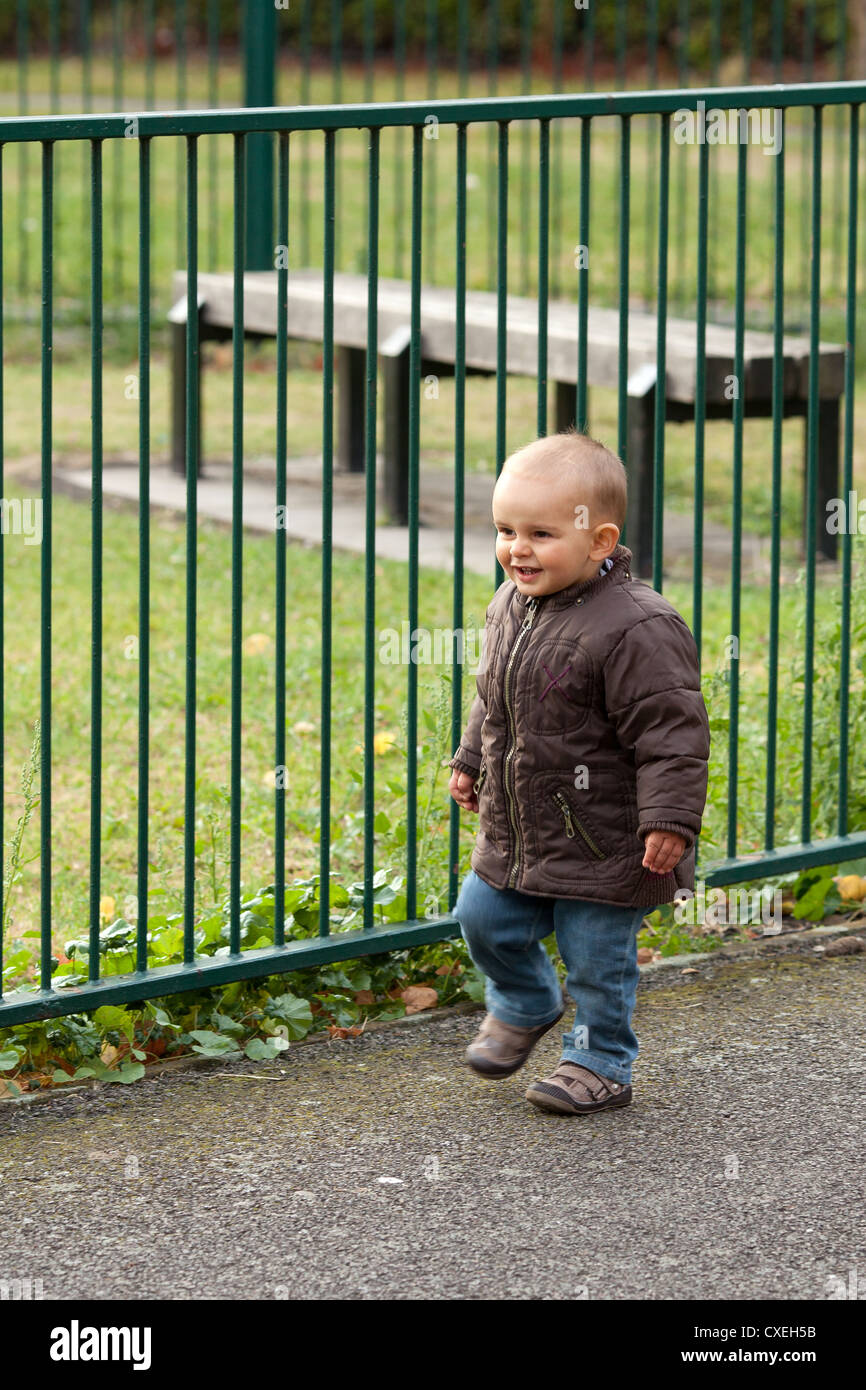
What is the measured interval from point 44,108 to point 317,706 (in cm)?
1616

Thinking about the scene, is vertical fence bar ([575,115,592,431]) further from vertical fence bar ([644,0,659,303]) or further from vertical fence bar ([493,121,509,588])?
vertical fence bar ([644,0,659,303])

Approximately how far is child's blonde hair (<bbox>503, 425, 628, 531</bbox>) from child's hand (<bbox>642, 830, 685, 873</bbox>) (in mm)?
493

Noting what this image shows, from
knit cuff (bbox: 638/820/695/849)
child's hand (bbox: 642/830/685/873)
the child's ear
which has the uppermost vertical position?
the child's ear

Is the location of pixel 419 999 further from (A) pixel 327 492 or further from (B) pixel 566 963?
(A) pixel 327 492

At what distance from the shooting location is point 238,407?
11.2 feet

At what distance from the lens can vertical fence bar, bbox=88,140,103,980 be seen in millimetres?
3189

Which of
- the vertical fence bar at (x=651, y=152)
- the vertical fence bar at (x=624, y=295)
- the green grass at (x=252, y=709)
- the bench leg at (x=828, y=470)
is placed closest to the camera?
the vertical fence bar at (x=624, y=295)

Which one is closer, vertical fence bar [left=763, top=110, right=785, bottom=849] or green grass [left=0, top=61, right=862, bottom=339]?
vertical fence bar [left=763, top=110, right=785, bottom=849]

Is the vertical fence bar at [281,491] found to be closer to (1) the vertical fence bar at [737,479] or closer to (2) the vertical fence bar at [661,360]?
(2) the vertical fence bar at [661,360]

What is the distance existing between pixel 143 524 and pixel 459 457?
632mm

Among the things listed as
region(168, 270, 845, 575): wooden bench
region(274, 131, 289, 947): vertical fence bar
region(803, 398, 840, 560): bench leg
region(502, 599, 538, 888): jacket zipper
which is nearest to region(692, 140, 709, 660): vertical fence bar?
region(502, 599, 538, 888): jacket zipper

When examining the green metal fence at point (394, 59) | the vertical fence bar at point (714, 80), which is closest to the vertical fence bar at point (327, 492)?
the vertical fence bar at point (714, 80)

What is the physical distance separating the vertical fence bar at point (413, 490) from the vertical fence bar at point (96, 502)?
54 centimetres

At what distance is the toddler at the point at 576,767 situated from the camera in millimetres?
3098
